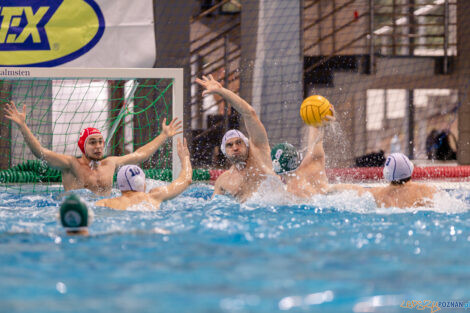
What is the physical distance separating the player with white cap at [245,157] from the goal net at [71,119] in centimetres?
219

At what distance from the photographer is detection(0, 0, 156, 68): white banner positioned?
6.78 metres

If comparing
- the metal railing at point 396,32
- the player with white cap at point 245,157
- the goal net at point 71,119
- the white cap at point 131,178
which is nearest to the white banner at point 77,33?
the goal net at point 71,119

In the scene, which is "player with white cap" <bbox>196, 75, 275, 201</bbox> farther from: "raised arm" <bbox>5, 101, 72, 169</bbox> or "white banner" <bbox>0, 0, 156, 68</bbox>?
"white banner" <bbox>0, 0, 156, 68</bbox>

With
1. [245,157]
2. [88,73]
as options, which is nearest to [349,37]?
[88,73]

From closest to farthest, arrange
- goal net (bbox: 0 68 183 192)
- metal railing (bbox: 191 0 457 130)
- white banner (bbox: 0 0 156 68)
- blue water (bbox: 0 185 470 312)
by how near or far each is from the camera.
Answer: blue water (bbox: 0 185 470 312) < white banner (bbox: 0 0 156 68) < goal net (bbox: 0 68 183 192) < metal railing (bbox: 191 0 457 130)

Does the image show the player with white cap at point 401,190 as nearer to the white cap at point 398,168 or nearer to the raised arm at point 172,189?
the white cap at point 398,168

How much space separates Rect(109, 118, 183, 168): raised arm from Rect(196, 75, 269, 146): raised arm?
29.3 inches

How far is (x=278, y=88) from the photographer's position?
925cm

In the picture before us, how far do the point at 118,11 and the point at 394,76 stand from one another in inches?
255

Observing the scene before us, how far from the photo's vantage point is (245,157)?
207 inches

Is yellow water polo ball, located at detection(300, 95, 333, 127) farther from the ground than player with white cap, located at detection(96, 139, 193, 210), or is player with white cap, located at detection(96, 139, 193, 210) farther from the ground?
yellow water polo ball, located at detection(300, 95, 333, 127)

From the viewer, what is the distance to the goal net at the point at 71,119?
7.63m

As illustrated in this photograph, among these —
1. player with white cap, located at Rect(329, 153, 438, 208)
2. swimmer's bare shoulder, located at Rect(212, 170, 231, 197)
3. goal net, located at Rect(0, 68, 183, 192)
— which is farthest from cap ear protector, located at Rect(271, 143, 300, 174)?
goal net, located at Rect(0, 68, 183, 192)

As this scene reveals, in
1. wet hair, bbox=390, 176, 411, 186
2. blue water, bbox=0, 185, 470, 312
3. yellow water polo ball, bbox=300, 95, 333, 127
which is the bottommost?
blue water, bbox=0, 185, 470, 312
